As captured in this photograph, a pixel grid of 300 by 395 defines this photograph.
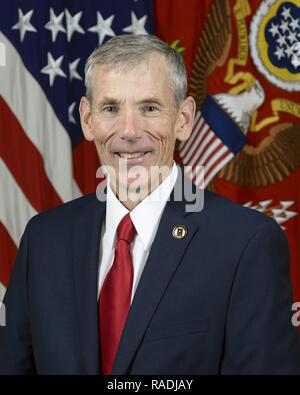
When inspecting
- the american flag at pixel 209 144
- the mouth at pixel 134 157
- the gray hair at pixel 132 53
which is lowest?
the american flag at pixel 209 144

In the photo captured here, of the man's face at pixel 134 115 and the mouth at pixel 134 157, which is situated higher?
the man's face at pixel 134 115

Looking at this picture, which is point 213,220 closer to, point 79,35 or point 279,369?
point 279,369

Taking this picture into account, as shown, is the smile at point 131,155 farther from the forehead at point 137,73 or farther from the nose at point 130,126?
the forehead at point 137,73

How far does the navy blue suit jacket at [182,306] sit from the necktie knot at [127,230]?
0.22ft

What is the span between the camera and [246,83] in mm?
3455

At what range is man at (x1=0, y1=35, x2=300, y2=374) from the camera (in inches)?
57.6

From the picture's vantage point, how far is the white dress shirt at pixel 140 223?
1610 millimetres

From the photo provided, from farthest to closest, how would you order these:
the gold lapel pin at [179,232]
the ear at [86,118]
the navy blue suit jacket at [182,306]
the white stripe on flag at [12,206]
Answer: the white stripe on flag at [12,206] → the ear at [86,118] → the gold lapel pin at [179,232] → the navy blue suit jacket at [182,306]

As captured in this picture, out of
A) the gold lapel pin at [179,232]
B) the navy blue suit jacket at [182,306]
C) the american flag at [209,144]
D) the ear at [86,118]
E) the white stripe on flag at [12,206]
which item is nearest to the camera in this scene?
the navy blue suit jacket at [182,306]

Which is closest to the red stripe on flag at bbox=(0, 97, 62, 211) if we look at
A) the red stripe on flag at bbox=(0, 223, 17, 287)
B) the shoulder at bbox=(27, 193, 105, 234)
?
the red stripe on flag at bbox=(0, 223, 17, 287)

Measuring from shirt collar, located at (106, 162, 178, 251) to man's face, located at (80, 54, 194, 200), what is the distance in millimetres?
48

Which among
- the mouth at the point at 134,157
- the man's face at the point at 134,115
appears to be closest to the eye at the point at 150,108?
the man's face at the point at 134,115

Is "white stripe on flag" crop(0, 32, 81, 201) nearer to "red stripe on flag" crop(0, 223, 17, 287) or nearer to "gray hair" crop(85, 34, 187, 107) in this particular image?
"red stripe on flag" crop(0, 223, 17, 287)

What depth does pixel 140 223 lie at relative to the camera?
1615 mm
